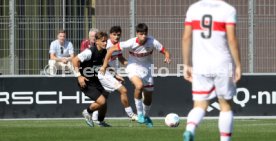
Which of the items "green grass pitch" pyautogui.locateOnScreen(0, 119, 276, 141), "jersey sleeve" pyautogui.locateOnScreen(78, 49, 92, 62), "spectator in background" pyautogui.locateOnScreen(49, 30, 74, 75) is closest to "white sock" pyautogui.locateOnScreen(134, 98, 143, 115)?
"jersey sleeve" pyautogui.locateOnScreen(78, 49, 92, 62)

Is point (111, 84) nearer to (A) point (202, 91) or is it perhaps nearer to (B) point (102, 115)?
(B) point (102, 115)

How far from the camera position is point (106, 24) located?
22.8 m

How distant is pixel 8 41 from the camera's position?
2297cm

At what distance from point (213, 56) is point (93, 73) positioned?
320 inches

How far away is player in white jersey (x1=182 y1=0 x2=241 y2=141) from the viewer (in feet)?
36.2

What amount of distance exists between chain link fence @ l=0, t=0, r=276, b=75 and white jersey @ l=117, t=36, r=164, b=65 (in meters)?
3.38

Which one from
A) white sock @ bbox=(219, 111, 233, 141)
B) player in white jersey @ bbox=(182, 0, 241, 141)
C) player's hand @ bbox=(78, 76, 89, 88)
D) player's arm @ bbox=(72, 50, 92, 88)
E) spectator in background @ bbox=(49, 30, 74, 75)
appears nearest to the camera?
Answer: player in white jersey @ bbox=(182, 0, 241, 141)

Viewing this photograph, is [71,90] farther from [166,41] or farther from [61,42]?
[166,41]

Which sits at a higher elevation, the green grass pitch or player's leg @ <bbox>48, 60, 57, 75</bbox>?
player's leg @ <bbox>48, 60, 57, 75</bbox>

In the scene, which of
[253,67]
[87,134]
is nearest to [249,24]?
[253,67]

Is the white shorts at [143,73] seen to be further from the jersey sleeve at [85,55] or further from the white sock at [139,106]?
the jersey sleeve at [85,55]

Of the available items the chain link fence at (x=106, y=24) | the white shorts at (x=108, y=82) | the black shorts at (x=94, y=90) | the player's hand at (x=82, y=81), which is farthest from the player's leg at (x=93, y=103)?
the chain link fence at (x=106, y=24)

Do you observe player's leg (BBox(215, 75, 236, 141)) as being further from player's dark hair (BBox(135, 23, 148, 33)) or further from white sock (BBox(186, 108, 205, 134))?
player's dark hair (BBox(135, 23, 148, 33))

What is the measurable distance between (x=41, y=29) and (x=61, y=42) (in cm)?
61
